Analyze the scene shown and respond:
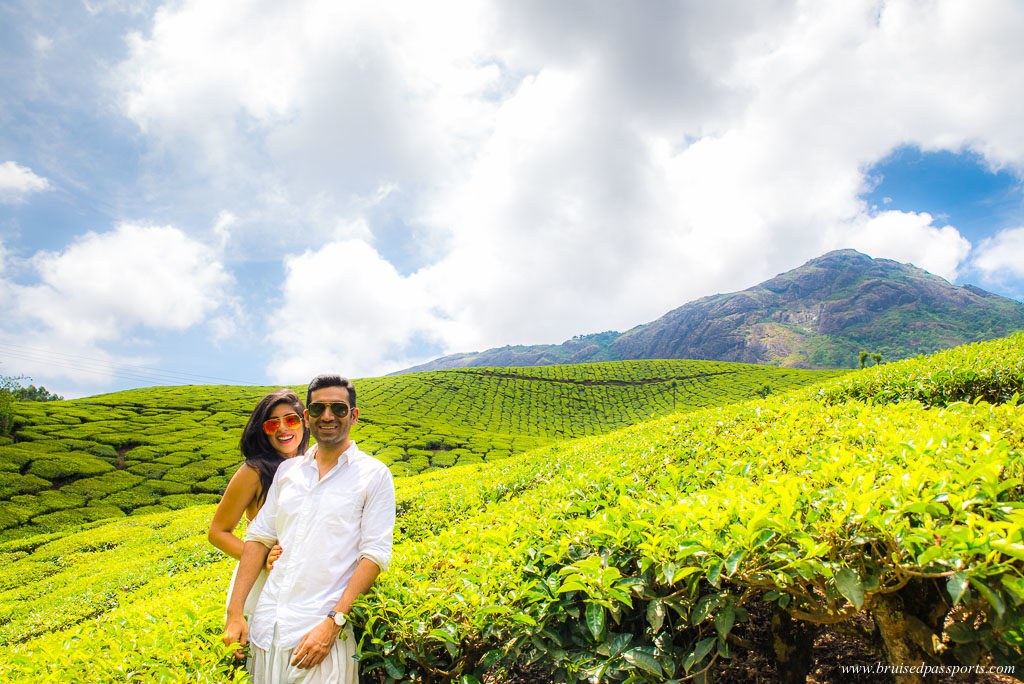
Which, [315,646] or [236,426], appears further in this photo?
[236,426]

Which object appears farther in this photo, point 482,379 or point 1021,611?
point 482,379

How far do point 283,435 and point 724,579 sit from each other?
274 centimetres

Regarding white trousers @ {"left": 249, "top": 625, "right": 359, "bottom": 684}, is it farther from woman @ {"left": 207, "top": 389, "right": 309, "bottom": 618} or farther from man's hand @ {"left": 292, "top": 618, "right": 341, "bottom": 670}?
woman @ {"left": 207, "top": 389, "right": 309, "bottom": 618}

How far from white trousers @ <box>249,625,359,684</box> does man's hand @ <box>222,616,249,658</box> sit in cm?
17

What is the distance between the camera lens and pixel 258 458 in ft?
9.41

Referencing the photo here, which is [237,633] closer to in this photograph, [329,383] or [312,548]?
[312,548]

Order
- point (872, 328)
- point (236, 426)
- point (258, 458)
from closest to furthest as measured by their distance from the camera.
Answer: point (258, 458)
point (236, 426)
point (872, 328)

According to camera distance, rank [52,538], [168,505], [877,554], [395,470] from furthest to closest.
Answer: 1. [395,470]
2. [168,505]
3. [52,538]
4. [877,554]

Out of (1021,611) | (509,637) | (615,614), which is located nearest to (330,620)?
(509,637)

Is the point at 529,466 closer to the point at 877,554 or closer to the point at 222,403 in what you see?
the point at 877,554

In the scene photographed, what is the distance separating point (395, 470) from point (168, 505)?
10.9 meters

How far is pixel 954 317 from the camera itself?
159 metres

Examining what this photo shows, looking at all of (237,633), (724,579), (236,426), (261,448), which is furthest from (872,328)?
(237,633)

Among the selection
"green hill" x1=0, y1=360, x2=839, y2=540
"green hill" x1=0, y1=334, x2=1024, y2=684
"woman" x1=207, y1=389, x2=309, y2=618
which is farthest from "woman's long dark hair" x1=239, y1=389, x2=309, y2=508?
"green hill" x1=0, y1=360, x2=839, y2=540
